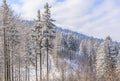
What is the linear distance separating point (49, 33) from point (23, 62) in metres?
18.8

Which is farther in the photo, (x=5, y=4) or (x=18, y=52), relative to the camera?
(x=18, y=52)

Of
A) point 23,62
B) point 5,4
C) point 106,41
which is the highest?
point 5,4

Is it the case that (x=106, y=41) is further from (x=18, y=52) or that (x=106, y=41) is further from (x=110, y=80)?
(x=110, y=80)

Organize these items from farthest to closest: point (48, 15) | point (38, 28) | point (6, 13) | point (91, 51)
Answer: point (91, 51) < point (38, 28) < point (48, 15) < point (6, 13)

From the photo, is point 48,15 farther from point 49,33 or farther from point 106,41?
point 106,41

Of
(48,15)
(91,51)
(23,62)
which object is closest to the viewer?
(48,15)

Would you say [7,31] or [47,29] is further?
[47,29]

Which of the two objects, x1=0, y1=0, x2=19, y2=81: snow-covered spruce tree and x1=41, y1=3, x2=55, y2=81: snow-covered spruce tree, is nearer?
x1=0, y1=0, x2=19, y2=81: snow-covered spruce tree

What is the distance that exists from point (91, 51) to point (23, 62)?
77.8 m

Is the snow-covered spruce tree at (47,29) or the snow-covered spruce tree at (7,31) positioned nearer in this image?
the snow-covered spruce tree at (7,31)

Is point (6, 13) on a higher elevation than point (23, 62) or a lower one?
higher

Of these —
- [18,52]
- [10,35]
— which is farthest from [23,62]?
[10,35]

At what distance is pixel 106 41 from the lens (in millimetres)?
69938

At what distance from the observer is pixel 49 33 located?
55531 millimetres
